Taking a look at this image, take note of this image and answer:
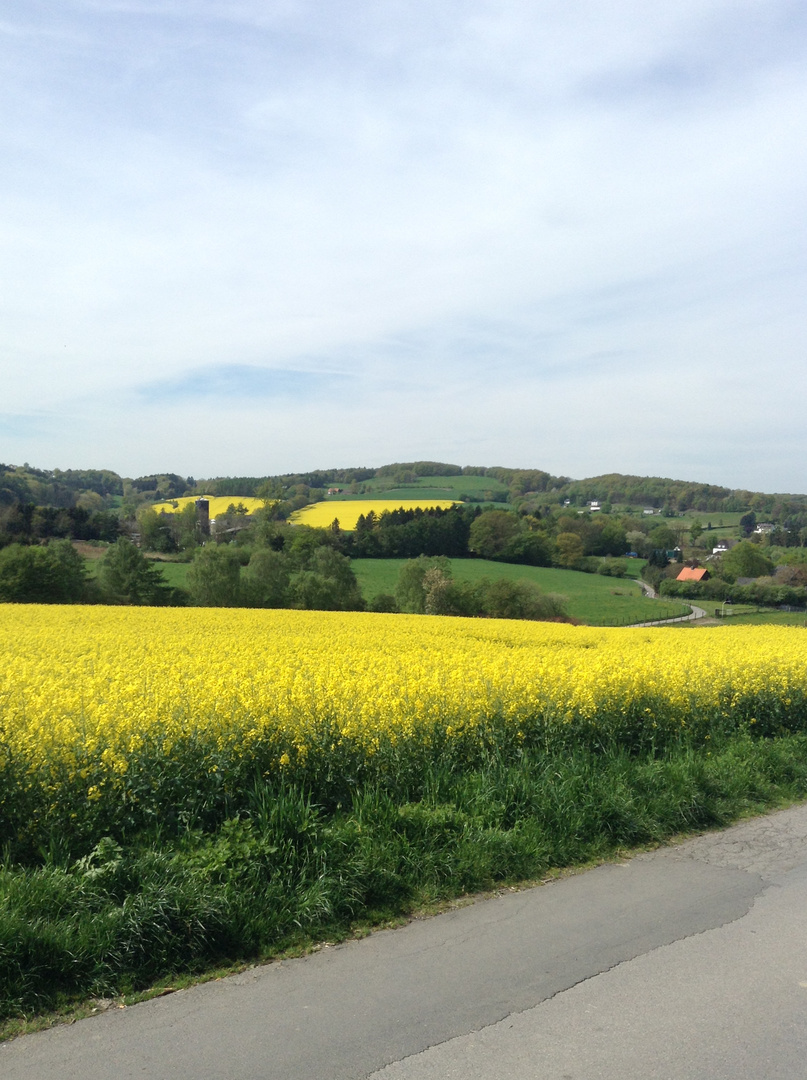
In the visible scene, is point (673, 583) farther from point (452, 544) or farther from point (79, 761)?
point (79, 761)

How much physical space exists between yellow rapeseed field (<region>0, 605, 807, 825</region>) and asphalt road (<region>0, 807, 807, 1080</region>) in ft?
6.10

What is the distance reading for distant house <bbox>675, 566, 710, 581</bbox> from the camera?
70.9 meters

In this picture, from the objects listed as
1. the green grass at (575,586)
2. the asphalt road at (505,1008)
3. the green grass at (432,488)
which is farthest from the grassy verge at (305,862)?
the green grass at (432,488)

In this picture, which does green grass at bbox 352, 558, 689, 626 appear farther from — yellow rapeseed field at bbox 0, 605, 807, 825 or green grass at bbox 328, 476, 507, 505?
yellow rapeseed field at bbox 0, 605, 807, 825

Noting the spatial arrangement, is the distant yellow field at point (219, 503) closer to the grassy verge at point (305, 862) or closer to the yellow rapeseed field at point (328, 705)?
the yellow rapeseed field at point (328, 705)

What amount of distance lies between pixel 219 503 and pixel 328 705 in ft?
329

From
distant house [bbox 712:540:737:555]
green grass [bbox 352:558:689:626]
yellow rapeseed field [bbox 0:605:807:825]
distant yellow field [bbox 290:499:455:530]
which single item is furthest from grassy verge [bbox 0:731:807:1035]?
distant house [bbox 712:540:737:555]

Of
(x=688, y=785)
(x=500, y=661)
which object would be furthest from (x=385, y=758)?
(x=500, y=661)

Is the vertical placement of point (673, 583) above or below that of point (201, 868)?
below

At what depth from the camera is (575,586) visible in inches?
2655

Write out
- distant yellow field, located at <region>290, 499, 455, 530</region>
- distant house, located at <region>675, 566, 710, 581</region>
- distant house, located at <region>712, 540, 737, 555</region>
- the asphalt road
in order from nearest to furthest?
the asphalt road → distant house, located at <region>675, 566, 710, 581</region> → distant house, located at <region>712, 540, 737, 555</region> → distant yellow field, located at <region>290, 499, 455, 530</region>

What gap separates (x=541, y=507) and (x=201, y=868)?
99264 millimetres

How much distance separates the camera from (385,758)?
6.33 metres

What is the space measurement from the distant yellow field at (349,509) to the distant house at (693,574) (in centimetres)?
2717
